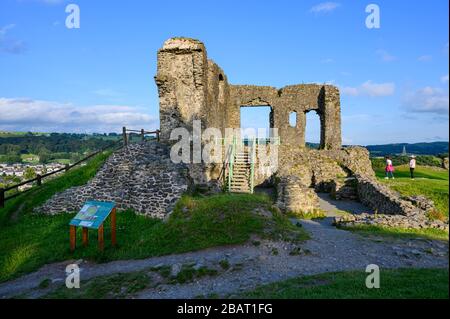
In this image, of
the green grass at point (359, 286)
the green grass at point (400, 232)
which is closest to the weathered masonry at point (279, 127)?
the green grass at point (400, 232)

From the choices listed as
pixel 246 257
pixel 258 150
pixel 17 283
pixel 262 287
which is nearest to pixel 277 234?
pixel 246 257

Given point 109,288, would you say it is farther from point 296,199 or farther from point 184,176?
point 296,199

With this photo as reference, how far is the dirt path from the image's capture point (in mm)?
7958

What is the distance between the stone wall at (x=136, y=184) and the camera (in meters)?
14.4

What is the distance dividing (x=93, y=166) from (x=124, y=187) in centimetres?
358

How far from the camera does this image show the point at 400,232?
1110cm

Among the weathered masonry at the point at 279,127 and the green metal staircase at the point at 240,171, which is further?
the green metal staircase at the point at 240,171

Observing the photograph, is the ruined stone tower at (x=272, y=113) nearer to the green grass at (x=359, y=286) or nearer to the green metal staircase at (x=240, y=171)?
the green metal staircase at (x=240, y=171)

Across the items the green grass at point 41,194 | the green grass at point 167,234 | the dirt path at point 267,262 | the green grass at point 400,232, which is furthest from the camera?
the green grass at point 41,194

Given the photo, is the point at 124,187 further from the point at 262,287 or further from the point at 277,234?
the point at 262,287

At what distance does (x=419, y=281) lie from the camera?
6.76m

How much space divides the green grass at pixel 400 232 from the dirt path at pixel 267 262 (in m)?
0.54

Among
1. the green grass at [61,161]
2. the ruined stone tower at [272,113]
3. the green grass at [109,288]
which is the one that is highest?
the ruined stone tower at [272,113]
